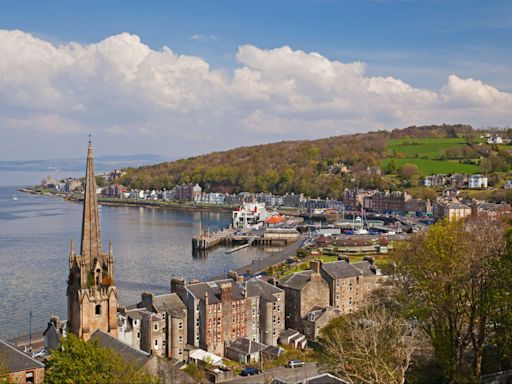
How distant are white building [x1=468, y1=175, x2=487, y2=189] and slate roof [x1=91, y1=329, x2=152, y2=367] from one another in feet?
398

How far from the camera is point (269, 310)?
38531 mm

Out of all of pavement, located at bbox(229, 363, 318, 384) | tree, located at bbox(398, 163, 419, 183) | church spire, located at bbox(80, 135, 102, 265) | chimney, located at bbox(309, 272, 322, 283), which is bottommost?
pavement, located at bbox(229, 363, 318, 384)

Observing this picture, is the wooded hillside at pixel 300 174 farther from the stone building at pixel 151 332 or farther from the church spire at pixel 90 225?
the church spire at pixel 90 225

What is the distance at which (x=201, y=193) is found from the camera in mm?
176250

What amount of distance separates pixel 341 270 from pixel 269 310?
755 centimetres

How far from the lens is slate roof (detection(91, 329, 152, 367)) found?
23484 millimetres

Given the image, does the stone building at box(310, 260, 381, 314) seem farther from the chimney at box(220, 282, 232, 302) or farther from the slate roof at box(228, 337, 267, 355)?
the slate roof at box(228, 337, 267, 355)

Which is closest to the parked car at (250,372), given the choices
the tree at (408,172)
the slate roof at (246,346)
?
the slate roof at (246,346)

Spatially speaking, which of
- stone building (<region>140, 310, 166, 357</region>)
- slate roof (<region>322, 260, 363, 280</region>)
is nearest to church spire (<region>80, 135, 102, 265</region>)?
stone building (<region>140, 310, 166, 357</region>)

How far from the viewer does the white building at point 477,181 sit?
13400cm

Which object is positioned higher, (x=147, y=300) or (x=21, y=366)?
(x=147, y=300)

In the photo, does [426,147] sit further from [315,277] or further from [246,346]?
[246,346]

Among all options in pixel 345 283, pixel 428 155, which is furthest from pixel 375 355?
A: pixel 428 155

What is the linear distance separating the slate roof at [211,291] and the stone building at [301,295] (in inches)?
160
